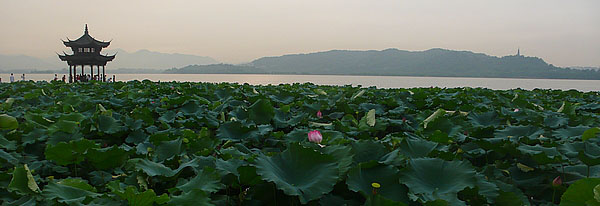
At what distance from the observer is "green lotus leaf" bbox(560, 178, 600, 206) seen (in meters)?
1.21

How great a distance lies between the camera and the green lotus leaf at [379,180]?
1.34m

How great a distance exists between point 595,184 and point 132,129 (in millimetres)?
2465

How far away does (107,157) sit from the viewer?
1.85 meters

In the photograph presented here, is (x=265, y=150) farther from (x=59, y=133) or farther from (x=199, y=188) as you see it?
(x=59, y=133)

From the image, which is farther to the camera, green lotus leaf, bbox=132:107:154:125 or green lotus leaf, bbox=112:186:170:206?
green lotus leaf, bbox=132:107:154:125

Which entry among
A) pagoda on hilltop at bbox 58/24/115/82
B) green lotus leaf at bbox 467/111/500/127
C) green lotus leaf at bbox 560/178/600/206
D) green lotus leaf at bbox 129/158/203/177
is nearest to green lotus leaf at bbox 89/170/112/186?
green lotus leaf at bbox 129/158/203/177

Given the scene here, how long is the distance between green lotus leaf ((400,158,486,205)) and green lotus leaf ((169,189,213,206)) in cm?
65

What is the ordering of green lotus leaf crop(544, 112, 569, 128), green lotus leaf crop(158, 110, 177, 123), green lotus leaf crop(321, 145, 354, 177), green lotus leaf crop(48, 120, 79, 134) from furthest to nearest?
green lotus leaf crop(158, 110, 177, 123), green lotus leaf crop(544, 112, 569, 128), green lotus leaf crop(48, 120, 79, 134), green lotus leaf crop(321, 145, 354, 177)

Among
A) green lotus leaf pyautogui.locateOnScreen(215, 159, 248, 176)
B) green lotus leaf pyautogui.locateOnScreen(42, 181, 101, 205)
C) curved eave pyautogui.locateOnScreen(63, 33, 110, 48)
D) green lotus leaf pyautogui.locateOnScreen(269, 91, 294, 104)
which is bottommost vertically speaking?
green lotus leaf pyautogui.locateOnScreen(42, 181, 101, 205)

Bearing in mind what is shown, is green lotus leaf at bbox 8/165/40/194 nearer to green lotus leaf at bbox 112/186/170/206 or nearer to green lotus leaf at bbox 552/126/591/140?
green lotus leaf at bbox 112/186/170/206

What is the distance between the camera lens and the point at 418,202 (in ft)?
4.30

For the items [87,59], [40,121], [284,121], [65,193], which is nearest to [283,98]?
[284,121]

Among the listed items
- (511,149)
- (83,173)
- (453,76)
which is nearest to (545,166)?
(511,149)

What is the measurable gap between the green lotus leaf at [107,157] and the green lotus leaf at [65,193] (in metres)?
0.42
